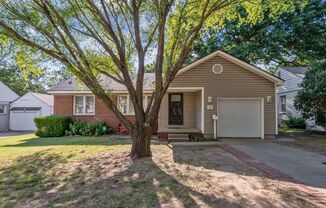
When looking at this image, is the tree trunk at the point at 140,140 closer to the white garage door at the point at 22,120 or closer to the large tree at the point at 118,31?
the large tree at the point at 118,31

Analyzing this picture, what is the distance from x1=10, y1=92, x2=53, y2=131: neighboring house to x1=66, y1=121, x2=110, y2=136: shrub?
34.8 feet

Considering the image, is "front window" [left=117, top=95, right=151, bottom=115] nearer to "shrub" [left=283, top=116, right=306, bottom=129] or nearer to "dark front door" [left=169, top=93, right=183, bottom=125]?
"dark front door" [left=169, top=93, right=183, bottom=125]

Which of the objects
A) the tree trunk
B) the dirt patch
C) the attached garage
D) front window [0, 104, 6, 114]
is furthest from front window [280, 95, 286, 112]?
front window [0, 104, 6, 114]

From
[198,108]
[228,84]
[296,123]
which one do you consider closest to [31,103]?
[198,108]

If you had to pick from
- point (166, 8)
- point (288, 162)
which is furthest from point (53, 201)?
point (288, 162)

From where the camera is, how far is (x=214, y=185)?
5.47m

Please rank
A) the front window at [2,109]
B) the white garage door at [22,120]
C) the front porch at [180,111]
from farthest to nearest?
the front window at [2,109], the white garage door at [22,120], the front porch at [180,111]

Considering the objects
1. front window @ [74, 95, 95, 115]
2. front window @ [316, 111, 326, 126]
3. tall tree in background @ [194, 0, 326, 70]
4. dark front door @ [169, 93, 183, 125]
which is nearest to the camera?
dark front door @ [169, 93, 183, 125]

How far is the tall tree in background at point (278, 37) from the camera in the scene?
2106 cm

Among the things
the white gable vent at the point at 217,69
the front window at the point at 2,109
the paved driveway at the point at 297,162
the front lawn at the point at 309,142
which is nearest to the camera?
the paved driveway at the point at 297,162

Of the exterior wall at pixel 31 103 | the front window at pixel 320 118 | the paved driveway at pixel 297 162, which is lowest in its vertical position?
the paved driveway at pixel 297 162

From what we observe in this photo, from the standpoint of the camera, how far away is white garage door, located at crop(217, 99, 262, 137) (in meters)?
14.3

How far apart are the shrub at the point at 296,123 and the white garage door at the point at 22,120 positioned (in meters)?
23.6

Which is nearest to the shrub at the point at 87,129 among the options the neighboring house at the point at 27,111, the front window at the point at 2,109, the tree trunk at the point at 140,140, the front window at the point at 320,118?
the tree trunk at the point at 140,140
